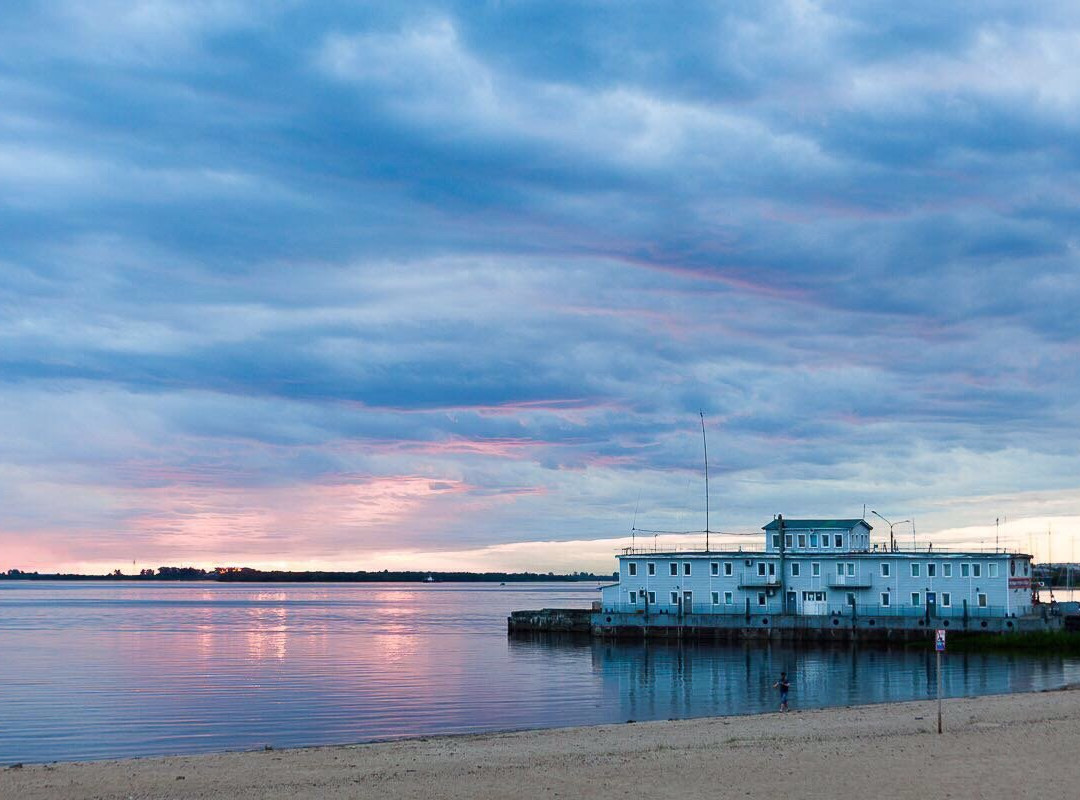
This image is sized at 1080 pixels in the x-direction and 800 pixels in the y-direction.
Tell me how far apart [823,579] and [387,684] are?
133ft

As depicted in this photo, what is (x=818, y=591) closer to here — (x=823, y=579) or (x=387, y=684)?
(x=823, y=579)

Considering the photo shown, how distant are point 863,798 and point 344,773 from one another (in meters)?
14.0

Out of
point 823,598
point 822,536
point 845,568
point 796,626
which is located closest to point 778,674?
point 796,626

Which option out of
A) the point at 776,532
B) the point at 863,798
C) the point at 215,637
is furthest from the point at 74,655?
the point at 863,798

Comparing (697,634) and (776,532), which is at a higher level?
(776,532)

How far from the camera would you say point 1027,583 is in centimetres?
9475

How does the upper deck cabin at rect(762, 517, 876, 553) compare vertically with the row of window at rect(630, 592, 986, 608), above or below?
above

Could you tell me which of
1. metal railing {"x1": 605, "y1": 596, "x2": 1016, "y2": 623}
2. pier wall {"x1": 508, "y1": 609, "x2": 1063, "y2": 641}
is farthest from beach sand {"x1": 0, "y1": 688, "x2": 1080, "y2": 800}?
metal railing {"x1": 605, "y1": 596, "x2": 1016, "y2": 623}

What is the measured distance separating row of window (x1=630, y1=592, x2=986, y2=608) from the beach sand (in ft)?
163

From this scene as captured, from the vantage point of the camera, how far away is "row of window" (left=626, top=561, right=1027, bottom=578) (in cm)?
9188

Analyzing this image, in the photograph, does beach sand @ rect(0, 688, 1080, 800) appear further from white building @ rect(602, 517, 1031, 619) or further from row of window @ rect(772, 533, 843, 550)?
row of window @ rect(772, 533, 843, 550)

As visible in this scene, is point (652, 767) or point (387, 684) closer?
point (652, 767)

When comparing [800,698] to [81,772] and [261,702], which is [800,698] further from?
[81,772]

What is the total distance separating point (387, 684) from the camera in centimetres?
→ 7138
